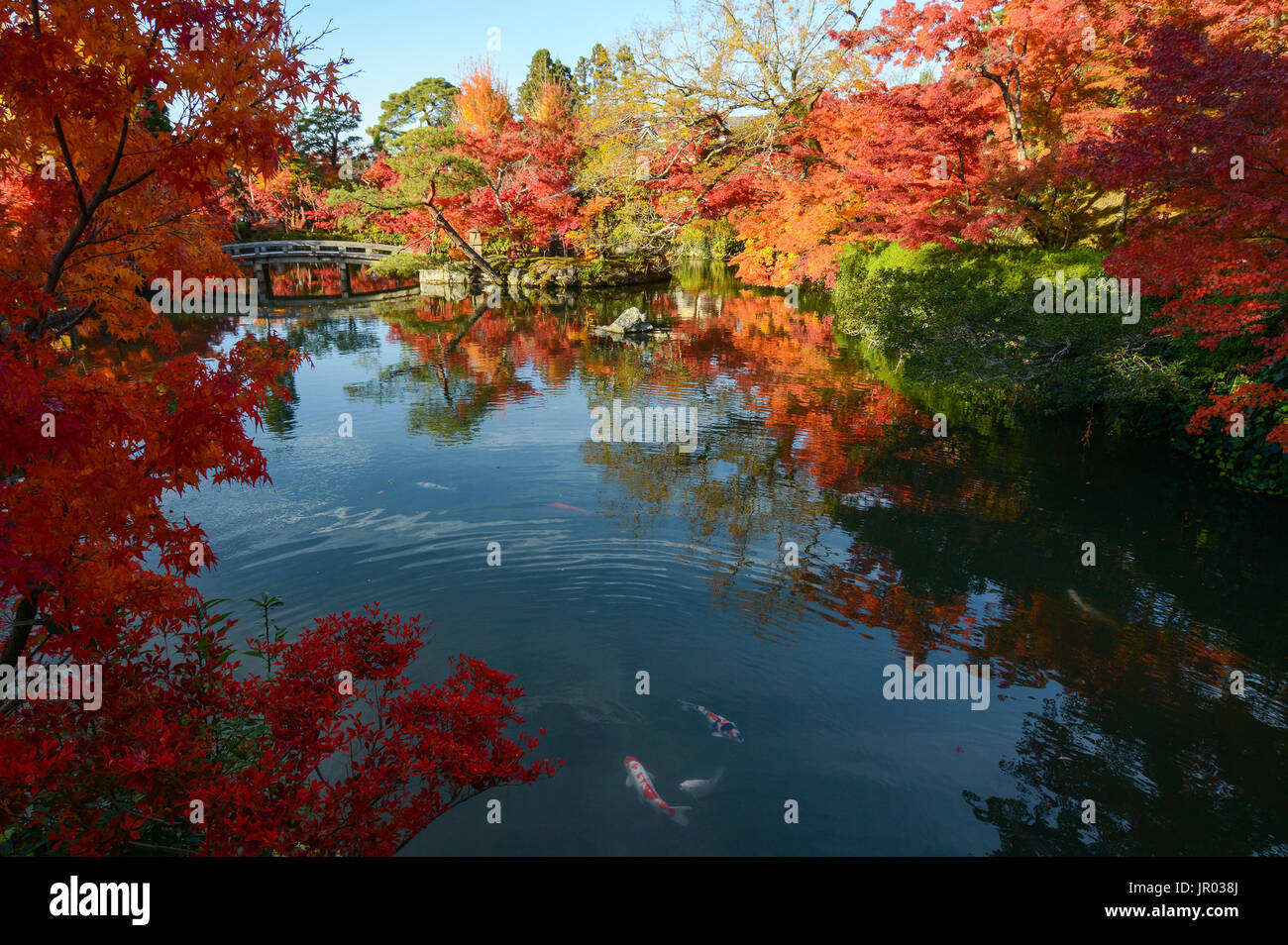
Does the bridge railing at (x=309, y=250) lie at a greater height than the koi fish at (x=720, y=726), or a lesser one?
greater

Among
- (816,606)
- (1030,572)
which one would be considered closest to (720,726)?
(816,606)

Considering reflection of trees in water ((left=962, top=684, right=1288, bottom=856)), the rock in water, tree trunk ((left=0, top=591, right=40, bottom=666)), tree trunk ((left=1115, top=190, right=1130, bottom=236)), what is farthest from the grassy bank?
tree trunk ((left=0, top=591, right=40, bottom=666))

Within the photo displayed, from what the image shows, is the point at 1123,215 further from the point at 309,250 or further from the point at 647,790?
the point at 309,250

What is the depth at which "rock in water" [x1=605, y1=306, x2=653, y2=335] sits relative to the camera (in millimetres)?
27125

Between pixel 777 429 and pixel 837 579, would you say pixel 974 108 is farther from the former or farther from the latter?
pixel 837 579

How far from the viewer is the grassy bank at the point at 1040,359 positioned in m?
12.3

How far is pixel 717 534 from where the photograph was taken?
10242 millimetres

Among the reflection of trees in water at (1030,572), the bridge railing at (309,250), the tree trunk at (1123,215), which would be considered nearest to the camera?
the reflection of trees in water at (1030,572)

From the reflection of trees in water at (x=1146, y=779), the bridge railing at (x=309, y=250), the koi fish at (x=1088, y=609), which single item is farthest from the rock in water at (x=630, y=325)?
the reflection of trees in water at (x=1146, y=779)

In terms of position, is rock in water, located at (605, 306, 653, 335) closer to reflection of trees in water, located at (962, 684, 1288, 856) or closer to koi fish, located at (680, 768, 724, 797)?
reflection of trees in water, located at (962, 684, 1288, 856)

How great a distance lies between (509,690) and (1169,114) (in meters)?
11.2

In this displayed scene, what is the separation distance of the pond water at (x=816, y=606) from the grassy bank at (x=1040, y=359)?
814mm

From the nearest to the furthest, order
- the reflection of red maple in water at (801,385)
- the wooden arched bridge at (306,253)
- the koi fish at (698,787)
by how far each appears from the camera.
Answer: the koi fish at (698,787) → the reflection of red maple in water at (801,385) → the wooden arched bridge at (306,253)

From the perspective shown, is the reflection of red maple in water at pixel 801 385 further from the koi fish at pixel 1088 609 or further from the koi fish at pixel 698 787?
the koi fish at pixel 698 787
